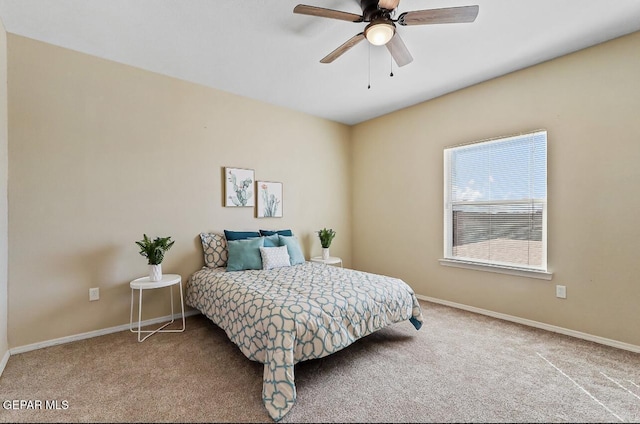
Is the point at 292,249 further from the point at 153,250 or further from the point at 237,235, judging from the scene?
the point at 153,250

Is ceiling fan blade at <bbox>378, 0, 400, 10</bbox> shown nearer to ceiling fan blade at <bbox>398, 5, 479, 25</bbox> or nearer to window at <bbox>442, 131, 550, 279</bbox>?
ceiling fan blade at <bbox>398, 5, 479, 25</bbox>

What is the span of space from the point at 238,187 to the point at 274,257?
1084mm

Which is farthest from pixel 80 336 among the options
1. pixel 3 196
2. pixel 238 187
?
pixel 238 187

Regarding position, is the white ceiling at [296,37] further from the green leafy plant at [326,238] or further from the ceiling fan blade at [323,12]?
the green leafy plant at [326,238]

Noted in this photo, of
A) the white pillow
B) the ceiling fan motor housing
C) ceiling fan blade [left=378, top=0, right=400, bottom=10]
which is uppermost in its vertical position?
the ceiling fan motor housing

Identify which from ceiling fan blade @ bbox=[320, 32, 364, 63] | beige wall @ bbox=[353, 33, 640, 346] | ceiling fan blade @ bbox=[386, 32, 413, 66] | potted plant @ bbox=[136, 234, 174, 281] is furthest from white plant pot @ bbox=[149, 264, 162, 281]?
beige wall @ bbox=[353, 33, 640, 346]

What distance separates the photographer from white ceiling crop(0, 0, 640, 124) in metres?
2.19

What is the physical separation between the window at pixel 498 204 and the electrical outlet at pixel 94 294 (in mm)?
3952

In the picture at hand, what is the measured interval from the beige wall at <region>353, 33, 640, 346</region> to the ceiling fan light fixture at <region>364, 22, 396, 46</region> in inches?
77.9

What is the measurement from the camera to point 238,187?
12.4ft

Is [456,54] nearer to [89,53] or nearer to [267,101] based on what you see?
[267,101]

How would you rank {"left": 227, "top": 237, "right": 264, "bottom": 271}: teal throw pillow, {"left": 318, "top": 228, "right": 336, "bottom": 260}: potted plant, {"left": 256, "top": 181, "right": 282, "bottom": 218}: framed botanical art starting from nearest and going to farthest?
{"left": 227, "top": 237, "right": 264, "bottom": 271}: teal throw pillow, {"left": 256, "top": 181, "right": 282, "bottom": 218}: framed botanical art, {"left": 318, "top": 228, "right": 336, "bottom": 260}: potted plant

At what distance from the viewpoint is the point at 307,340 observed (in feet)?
6.43

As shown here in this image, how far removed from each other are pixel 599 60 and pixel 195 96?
4.13 metres
